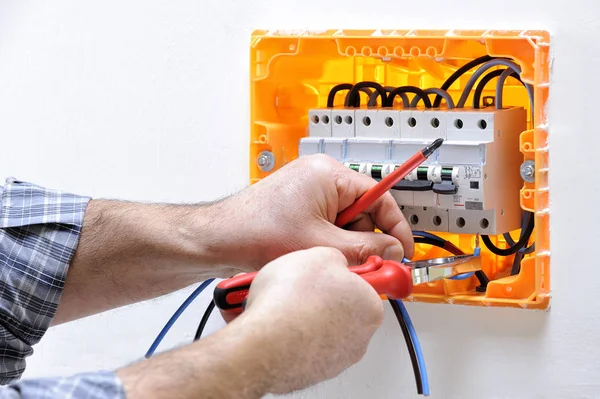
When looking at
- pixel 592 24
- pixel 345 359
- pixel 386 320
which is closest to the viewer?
pixel 345 359

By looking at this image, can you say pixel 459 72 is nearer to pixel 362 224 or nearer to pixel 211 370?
pixel 362 224

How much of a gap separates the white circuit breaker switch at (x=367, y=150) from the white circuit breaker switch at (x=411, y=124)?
23 millimetres

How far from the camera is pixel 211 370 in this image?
581 mm

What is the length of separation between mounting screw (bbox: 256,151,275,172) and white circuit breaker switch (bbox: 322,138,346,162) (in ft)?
0.22

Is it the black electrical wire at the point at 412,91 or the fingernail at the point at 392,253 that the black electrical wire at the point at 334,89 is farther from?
the fingernail at the point at 392,253

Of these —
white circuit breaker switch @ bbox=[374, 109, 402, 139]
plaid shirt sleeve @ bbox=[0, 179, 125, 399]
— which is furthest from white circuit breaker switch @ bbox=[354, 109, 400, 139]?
plaid shirt sleeve @ bbox=[0, 179, 125, 399]

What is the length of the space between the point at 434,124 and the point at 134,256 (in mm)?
360

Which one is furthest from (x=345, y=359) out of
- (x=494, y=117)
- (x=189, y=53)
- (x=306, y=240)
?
(x=189, y=53)

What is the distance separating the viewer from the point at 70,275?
0.94 metres

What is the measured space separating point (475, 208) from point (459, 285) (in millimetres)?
105

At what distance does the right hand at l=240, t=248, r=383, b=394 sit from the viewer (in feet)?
2.00

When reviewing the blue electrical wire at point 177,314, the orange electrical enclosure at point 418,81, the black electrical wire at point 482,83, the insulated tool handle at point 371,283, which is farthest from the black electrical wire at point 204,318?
the black electrical wire at point 482,83

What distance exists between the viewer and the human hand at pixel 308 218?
86 centimetres

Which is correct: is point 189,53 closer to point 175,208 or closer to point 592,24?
point 175,208
